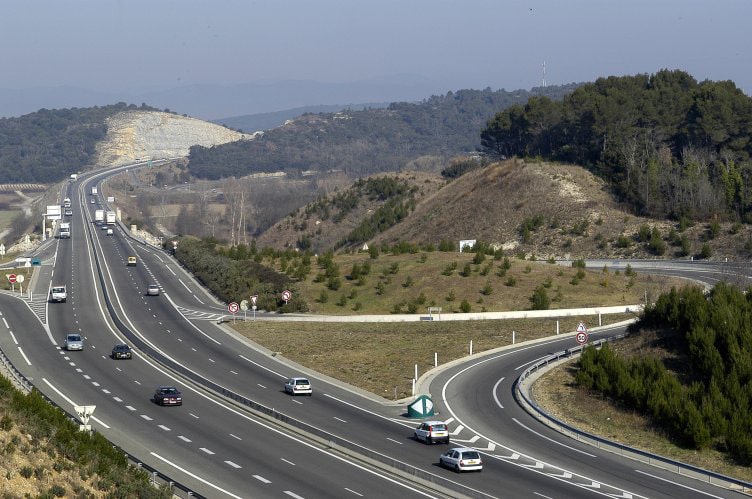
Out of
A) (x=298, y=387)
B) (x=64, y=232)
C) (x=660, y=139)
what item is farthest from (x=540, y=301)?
(x=64, y=232)

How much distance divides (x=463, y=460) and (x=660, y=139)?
10656cm

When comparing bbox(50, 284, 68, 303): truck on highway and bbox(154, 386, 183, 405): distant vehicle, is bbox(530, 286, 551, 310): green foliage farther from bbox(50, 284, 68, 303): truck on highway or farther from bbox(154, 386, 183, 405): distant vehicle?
bbox(154, 386, 183, 405): distant vehicle

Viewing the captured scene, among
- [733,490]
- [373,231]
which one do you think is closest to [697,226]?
[373,231]

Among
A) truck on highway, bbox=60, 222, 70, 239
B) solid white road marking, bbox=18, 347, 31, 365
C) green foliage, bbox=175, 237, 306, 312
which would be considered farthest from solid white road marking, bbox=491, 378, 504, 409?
truck on highway, bbox=60, 222, 70, 239

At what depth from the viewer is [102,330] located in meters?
73.6

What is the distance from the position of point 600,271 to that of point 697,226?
966 inches

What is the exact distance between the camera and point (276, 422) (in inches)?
1838

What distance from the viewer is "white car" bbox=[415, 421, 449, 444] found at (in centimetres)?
4284

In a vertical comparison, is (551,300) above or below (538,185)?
below

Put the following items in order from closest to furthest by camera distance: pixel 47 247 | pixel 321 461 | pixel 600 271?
pixel 321 461 < pixel 600 271 < pixel 47 247

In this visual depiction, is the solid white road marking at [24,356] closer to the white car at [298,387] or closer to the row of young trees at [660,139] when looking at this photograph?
the white car at [298,387]

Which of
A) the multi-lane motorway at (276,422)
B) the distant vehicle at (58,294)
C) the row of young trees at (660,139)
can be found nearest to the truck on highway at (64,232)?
the distant vehicle at (58,294)

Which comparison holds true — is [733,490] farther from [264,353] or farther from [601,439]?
[264,353]

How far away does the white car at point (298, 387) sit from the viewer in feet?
175
